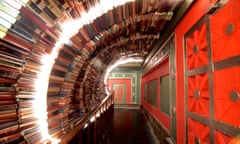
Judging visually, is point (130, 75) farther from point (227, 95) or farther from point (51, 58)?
point (227, 95)

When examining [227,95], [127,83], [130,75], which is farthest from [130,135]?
[130,75]

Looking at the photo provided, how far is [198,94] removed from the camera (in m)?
1.86

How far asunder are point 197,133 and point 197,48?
96cm

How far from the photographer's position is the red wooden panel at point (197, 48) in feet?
5.68

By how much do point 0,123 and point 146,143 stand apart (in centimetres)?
374

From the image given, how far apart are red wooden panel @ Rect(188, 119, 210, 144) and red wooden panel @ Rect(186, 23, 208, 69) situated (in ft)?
2.17

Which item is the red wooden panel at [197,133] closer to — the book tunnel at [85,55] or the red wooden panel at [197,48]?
the book tunnel at [85,55]

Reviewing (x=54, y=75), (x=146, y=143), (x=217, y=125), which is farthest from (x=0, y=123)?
(x=146, y=143)

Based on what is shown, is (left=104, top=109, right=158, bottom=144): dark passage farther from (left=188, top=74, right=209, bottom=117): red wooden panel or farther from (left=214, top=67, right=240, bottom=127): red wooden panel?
(left=214, top=67, right=240, bottom=127): red wooden panel

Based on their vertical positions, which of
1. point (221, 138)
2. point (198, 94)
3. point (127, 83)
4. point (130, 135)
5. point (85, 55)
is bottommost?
point (130, 135)

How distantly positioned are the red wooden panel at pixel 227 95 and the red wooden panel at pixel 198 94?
215mm

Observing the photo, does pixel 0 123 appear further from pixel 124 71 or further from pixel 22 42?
pixel 124 71

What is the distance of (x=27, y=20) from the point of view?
1445mm

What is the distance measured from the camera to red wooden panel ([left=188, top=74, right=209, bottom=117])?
1707 mm
